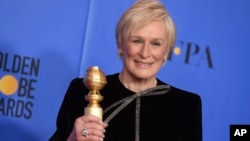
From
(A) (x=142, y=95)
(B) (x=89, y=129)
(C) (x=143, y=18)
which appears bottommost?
(B) (x=89, y=129)

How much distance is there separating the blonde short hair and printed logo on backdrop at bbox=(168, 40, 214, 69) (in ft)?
1.64

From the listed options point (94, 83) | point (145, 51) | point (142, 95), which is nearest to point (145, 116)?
point (142, 95)

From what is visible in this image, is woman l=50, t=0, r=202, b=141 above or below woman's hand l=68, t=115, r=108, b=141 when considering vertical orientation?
above

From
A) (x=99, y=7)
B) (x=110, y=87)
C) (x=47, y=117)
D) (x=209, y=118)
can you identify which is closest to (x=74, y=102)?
(x=110, y=87)

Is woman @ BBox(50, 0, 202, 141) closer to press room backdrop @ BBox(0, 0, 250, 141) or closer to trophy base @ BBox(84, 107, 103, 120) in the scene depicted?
trophy base @ BBox(84, 107, 103, 120)

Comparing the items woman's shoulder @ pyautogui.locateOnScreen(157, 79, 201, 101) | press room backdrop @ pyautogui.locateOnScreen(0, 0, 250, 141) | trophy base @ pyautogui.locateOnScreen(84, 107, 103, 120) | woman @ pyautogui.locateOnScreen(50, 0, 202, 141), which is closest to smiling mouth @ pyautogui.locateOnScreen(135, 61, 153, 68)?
woman @ pyautogui.locateOnScreen(50, 0, 202, 141)

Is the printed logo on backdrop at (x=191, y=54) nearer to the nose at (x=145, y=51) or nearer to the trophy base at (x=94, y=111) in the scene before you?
the nose at (x=145, y=51)

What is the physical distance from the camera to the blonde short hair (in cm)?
107

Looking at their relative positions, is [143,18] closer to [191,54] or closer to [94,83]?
[94,83]

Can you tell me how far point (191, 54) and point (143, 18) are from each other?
0.57m

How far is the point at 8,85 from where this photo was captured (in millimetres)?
1472

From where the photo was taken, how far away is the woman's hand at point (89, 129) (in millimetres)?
837

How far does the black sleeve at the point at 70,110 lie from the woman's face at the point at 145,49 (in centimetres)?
14

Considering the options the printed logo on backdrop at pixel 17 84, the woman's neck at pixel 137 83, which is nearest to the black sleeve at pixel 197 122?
the woman's neck at pixel 137 83
